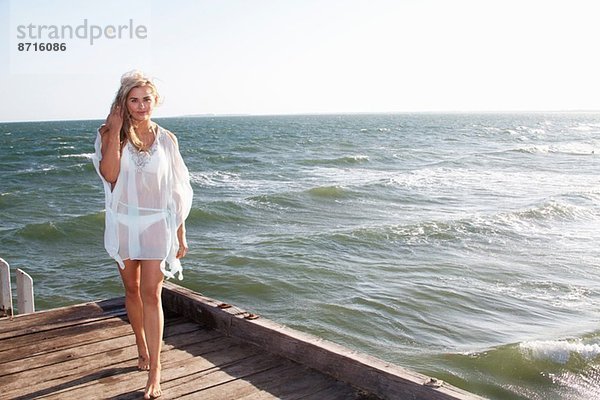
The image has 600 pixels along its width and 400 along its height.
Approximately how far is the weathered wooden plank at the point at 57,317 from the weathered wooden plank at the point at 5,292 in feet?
1.79

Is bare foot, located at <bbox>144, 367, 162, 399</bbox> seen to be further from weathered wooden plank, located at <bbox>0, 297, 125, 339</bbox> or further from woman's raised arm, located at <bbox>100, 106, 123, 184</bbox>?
weathered wooden plank, located at <bbox>0, 297, 125, 339</bbox>

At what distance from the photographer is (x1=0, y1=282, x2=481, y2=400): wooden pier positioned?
3.57 m

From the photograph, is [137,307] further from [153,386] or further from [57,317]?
[57,317]

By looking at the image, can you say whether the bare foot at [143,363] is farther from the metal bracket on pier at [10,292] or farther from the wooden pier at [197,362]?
the metal bracket on pier at [10,292]

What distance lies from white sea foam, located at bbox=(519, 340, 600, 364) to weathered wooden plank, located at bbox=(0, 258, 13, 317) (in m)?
5.48

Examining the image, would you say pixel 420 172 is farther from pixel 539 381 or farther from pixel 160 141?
pixel 160 141

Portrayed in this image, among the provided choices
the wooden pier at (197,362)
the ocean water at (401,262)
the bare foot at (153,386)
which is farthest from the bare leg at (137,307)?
the ocean water at (401,262)

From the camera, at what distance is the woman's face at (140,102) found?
11.4 feet

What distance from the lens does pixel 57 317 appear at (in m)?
4.93

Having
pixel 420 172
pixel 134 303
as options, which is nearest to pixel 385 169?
pixel 420 172

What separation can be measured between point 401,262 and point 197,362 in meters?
8.05

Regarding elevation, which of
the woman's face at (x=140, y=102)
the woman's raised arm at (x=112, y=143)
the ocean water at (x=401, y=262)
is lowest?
the ocean water at (x=401, y=262)

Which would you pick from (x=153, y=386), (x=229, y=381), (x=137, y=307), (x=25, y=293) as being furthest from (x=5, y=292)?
(x=229, y=381)

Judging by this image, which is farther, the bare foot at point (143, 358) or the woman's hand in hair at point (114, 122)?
the bare foot at point (143, 358)
